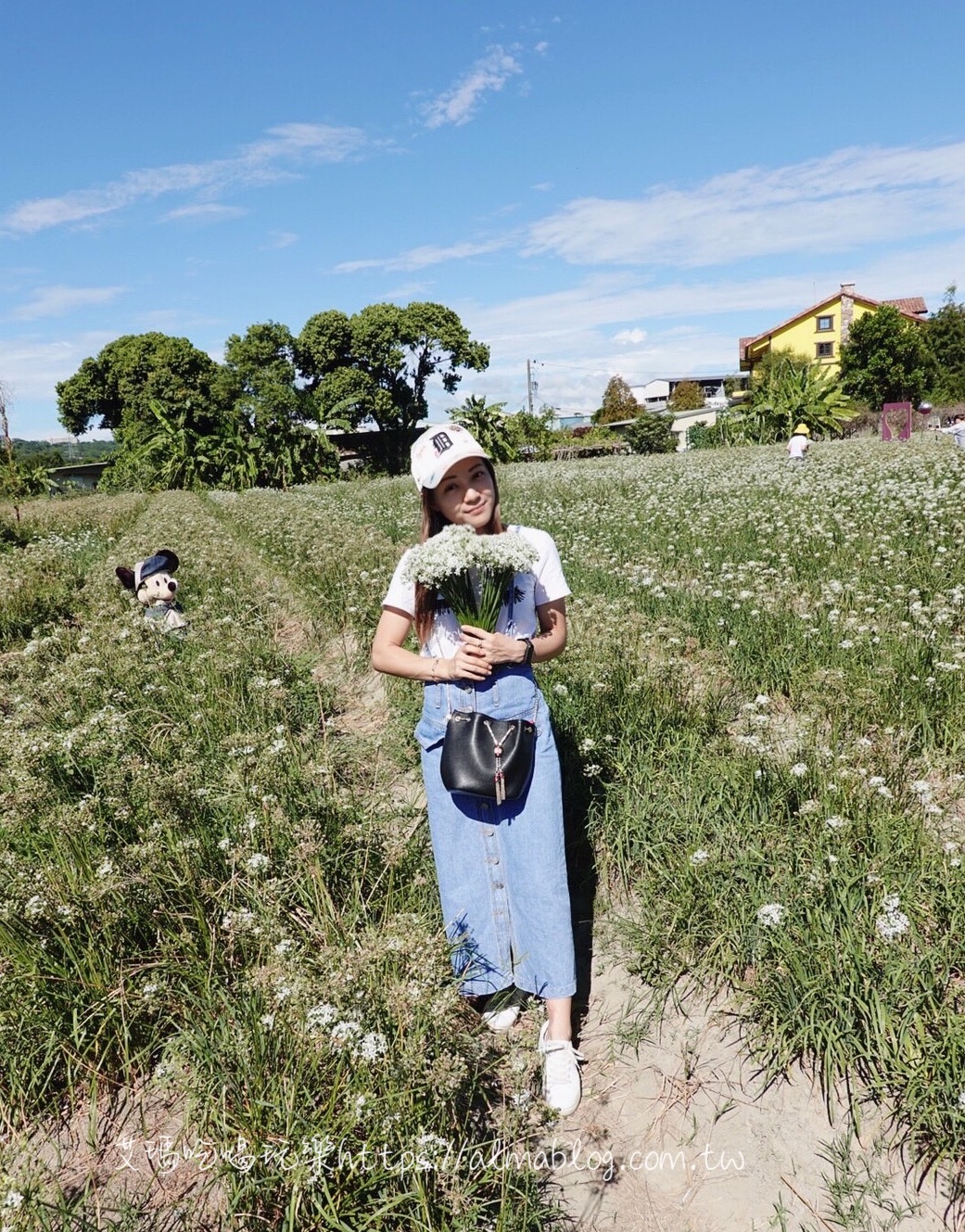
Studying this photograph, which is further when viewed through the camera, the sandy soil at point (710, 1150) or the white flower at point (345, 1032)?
the sandy soil at point (710, 1150)

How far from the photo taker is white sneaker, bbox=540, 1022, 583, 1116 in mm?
2438

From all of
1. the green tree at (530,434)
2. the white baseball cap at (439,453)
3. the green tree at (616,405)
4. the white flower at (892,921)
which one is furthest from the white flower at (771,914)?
the green tree at (616,405)

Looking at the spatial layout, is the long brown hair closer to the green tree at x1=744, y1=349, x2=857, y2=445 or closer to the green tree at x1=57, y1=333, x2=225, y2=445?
the green tree at x1=744, y1=349, x2=857, y2=445

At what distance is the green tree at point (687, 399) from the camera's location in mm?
74375

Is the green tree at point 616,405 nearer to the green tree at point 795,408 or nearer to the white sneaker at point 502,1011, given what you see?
the green tree at point 795,408

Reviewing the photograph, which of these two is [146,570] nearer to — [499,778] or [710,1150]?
[499,778]

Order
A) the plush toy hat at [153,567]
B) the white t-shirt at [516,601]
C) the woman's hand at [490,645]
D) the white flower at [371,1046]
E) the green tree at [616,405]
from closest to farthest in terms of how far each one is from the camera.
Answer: the white flower at [371,1046], the woman's hand at [490,645], the white t-shirt at [516,601], the plush toy hat at [153,567], the green tree at [616,405]

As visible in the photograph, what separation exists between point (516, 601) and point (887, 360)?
186 feet

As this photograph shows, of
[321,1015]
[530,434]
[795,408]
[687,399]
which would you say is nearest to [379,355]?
[530,434]

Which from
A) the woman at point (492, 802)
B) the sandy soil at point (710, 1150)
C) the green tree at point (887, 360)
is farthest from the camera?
the green tree at point (887, 360)

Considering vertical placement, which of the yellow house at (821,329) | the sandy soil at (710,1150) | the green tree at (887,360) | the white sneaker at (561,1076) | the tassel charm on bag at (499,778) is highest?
the yellow house at (821,329)

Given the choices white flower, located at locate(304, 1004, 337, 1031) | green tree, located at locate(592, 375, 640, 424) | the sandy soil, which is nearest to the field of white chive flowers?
white flower, located at locate(304, 1004, 337, 1031)

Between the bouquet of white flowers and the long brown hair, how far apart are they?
0.11 m

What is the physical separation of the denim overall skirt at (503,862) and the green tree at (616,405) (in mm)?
72919
